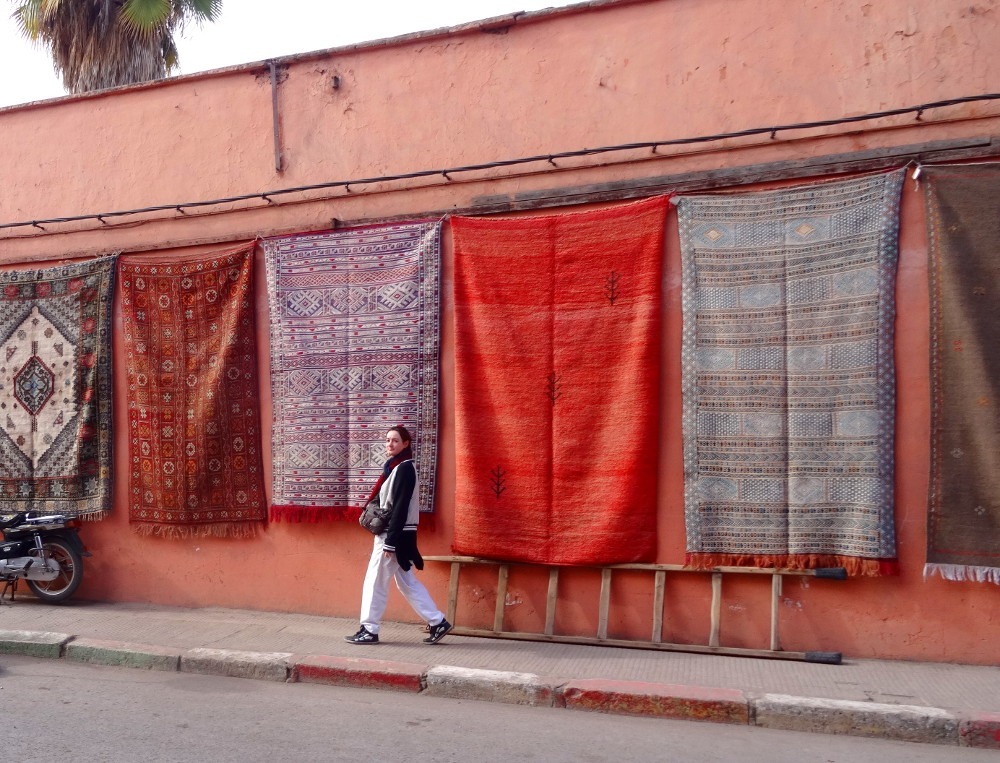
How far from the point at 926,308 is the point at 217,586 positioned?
224 inches

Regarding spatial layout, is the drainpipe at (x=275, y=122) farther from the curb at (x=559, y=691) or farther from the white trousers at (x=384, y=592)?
the curb at (x=559, y=691)

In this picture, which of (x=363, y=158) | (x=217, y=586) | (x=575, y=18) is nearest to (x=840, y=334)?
(x=575, y=18)

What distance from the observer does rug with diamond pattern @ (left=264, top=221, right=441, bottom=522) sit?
692cm

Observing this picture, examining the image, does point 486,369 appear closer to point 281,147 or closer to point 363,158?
point 363,158

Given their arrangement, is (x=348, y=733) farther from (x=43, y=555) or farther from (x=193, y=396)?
(x=43, y=555)

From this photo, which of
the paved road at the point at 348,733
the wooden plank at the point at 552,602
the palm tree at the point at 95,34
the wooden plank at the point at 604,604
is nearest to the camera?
the paved road at the point at 348,733

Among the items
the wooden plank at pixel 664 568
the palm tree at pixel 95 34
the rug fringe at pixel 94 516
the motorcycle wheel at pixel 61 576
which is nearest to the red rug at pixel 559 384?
the wooden plank at pixel 664 568

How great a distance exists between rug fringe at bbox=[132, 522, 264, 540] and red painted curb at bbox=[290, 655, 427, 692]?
179cm

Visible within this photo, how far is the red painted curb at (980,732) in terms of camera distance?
4.60 m

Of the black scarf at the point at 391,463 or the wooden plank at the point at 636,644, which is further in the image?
the black scarf at the point at 391,463

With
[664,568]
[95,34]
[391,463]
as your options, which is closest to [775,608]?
[664,568]

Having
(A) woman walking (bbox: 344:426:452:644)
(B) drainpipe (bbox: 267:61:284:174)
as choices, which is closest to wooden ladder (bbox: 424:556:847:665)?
(A) woman walking (bbox: 344:426:452:644)

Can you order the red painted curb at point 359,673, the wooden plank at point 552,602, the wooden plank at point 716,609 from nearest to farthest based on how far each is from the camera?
the red painted curb at point 359,673 < the wooden plank at point 716,609 < the wooden plank at point 552,602

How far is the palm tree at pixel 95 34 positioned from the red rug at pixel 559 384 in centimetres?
797
